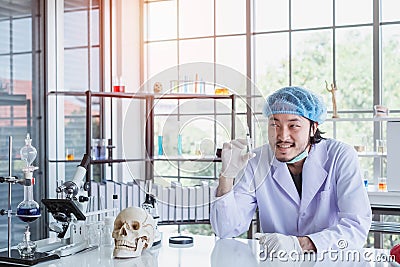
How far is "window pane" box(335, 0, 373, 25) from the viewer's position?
3.82m

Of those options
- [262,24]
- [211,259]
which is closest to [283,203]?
[211,259]

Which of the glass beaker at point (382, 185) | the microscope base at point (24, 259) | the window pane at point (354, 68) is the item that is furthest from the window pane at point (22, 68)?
the glass beaker at point (382, 185)

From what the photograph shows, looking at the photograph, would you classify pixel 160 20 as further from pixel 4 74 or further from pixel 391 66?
pixel 391 66

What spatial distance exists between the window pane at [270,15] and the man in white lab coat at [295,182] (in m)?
2.08

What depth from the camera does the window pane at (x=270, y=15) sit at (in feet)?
13.3

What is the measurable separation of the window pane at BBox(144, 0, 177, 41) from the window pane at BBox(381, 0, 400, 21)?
1674 millimetres

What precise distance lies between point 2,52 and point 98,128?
1028mm

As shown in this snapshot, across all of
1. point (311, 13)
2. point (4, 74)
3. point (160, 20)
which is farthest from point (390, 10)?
point (4, 74)

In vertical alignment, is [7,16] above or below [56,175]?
above

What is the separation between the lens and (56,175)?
366cm

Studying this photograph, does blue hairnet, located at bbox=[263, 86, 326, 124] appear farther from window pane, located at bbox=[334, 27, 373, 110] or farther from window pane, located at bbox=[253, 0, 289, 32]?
window pane, located at bbox=[253, 0, 289, 32]

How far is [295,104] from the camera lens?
201cm

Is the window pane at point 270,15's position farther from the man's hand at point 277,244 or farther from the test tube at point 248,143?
the man's hand at point 277,244

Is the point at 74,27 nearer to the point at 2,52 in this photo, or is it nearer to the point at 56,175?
the point at 2,52
